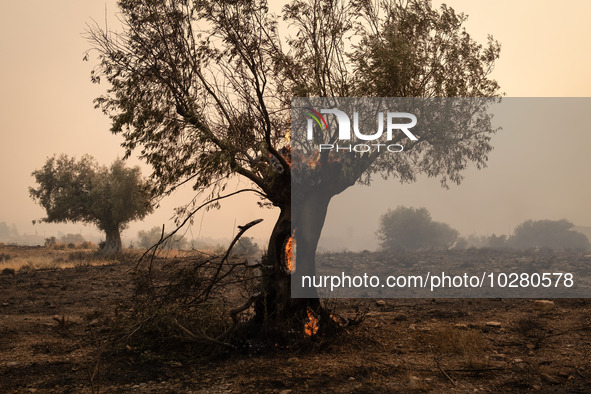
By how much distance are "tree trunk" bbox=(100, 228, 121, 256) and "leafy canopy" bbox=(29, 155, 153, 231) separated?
0.23 meters

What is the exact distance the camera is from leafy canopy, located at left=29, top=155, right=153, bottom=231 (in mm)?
37156

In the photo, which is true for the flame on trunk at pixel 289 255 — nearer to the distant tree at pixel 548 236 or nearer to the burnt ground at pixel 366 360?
the burnt ground at pixel 366 360

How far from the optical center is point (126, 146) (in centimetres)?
1262

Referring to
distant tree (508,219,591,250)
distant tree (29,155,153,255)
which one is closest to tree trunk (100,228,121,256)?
distant tree (29,155,153,255)

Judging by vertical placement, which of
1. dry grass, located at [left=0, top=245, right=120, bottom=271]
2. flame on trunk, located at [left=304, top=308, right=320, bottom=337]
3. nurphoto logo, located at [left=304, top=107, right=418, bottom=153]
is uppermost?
nurphoto logo, located at [left=304, top=107, right=418, bottom=153]

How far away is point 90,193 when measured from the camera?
37.5 m

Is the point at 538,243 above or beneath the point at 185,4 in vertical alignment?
beneath

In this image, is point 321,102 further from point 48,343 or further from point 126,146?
point 48,343

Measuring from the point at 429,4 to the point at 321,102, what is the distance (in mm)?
4482

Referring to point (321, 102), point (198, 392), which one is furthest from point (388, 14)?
point (198, 392)

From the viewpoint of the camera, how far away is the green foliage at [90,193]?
37.2 meters

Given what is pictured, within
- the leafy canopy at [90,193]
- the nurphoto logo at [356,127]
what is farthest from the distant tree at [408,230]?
the nurphoto logo at [356,127]

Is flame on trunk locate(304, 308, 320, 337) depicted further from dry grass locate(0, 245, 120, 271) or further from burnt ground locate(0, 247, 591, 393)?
dry grass locate(0, 245, 120, 271)

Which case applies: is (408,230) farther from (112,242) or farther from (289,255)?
(289,255)
